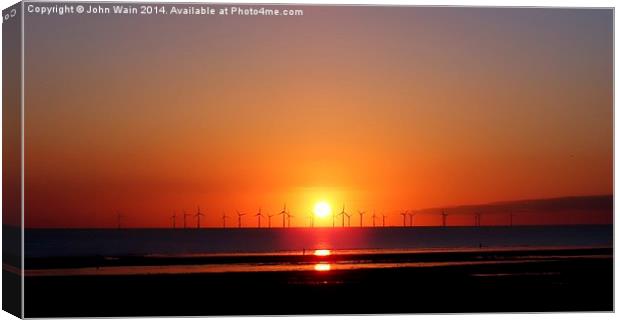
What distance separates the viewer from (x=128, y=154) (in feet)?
58.5

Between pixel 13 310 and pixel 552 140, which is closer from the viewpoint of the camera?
pixel 13 310

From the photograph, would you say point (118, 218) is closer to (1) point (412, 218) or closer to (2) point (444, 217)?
(1) point (412, 218)

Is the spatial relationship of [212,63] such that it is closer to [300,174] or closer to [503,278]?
[300,174]

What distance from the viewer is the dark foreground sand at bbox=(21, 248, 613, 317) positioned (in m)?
17.5

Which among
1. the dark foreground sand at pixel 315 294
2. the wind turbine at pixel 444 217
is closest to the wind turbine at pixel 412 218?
the wind turbine at pixel 444 217

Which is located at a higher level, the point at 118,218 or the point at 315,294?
the point at 118,218

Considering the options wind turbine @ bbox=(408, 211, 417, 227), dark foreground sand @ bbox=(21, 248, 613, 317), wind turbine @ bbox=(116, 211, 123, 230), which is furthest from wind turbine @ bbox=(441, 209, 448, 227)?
wind turbine @ bbox=(116, 211, 123, 230)

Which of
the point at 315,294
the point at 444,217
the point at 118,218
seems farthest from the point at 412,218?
the point at 118,218

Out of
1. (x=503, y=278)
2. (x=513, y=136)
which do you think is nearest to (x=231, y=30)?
(x=513, y=136)

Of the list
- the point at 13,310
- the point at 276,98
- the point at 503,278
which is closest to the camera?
the point at 13,310

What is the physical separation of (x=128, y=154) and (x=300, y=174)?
2.59 metres

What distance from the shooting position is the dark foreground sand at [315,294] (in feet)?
57.5

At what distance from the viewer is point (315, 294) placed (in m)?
18.6

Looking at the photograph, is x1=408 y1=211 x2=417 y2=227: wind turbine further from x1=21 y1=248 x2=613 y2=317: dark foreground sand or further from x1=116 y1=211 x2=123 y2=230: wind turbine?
x1=116 y1=211 x2=123 y2=230: wind turbine
